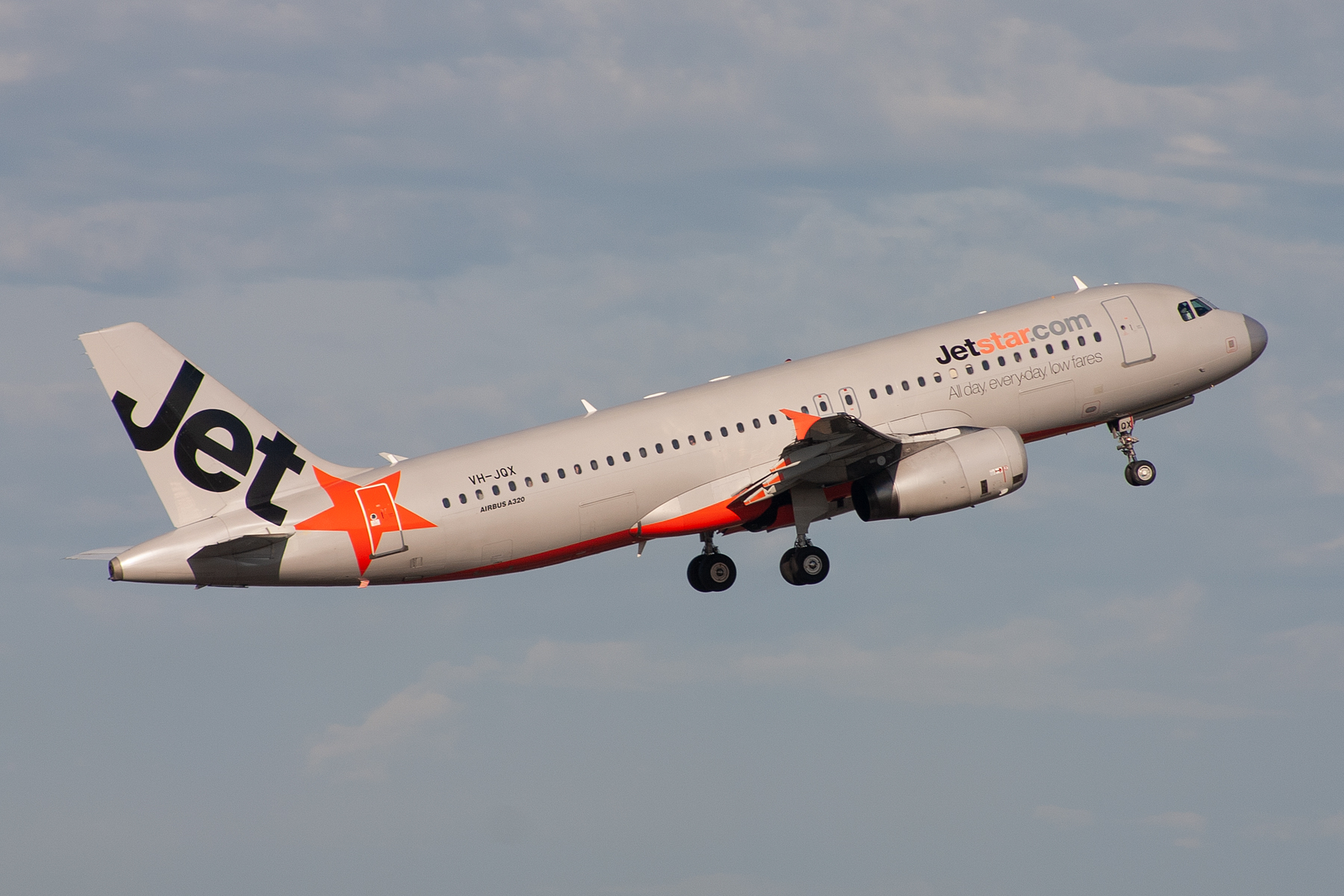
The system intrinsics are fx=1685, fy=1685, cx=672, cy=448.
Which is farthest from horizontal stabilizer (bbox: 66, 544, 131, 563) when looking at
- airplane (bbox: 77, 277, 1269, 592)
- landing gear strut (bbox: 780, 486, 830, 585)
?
landing gear strut (bbox: 780, 486, 830, 585)

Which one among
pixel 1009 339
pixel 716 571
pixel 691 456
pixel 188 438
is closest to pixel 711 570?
pixel 716 571

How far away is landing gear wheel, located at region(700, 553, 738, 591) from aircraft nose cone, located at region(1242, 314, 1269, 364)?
18.0 m

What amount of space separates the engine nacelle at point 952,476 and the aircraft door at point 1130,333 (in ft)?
19.7

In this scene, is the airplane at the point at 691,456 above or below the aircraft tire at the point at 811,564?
above

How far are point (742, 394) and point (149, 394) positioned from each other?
53.5 feet

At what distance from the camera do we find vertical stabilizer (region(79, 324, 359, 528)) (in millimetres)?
44312

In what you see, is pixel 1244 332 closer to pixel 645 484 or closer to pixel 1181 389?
pixel 1181 389

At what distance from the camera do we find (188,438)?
44750mm

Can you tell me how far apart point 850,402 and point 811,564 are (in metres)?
5.00

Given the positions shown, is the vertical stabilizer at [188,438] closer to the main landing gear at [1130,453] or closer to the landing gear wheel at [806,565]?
the landing gear wheel at [806,565]

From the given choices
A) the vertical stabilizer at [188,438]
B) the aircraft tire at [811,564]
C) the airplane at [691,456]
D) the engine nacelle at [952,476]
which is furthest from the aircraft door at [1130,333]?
the vertical stabilizer at [188,438]

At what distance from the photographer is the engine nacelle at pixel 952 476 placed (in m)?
46.8

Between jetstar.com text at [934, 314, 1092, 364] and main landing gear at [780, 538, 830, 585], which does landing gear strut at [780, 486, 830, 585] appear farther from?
jetstar.com text at [934, 314, 1092, 364]

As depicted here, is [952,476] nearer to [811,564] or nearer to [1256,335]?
[811,564]
